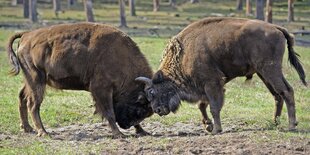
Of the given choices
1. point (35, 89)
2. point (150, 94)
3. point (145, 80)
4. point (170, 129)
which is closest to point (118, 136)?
point (150, 94)

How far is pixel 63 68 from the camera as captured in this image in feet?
38.3

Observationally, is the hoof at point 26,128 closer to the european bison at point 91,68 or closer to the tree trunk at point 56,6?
the european bison at point 91,68

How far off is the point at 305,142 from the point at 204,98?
2449mm

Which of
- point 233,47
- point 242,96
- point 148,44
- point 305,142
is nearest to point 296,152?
point 305,142

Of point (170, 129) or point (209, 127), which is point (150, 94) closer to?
point (170, 129)

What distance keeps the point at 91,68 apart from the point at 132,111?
94 cm

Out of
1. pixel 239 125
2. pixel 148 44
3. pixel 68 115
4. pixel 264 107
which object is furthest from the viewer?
pixel 148 44

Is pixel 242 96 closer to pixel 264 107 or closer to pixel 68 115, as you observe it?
pixel 264 107

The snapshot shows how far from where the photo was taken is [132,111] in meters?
11.9

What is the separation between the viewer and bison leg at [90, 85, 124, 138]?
38.1 feet

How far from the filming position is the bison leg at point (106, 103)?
11.6m

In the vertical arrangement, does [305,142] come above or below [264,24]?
below

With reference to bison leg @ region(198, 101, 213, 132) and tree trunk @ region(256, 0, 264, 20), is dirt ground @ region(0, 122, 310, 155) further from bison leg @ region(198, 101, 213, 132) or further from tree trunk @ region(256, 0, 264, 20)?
tree trunk @ region(256, 0, 264, 20)

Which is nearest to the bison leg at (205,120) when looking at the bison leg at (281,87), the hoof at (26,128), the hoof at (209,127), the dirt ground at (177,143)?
the hoof at (209,127)
